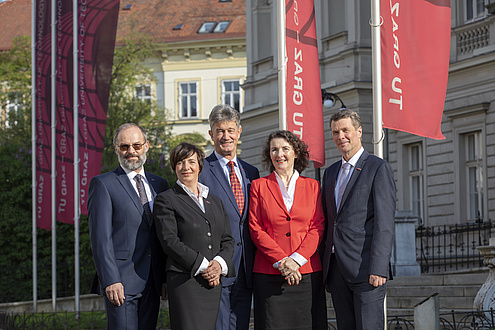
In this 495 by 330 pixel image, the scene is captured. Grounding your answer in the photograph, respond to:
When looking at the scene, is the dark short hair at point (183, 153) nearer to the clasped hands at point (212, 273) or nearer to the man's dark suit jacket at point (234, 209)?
the man's dark suit jacket at point (234, 209)

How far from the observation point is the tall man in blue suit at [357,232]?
777 cm

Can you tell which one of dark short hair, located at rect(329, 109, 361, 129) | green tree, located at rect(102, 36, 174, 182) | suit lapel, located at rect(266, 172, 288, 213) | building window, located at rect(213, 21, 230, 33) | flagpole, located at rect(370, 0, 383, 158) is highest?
building window, located at rect(213, 21, 230, 33)

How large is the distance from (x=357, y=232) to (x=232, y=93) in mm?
47116

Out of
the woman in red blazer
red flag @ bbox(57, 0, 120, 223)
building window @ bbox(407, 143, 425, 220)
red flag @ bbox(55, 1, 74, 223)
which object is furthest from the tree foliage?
the woman in red blazer

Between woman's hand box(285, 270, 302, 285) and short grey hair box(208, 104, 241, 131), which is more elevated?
short grey hair box(208, 104, 241, 131)

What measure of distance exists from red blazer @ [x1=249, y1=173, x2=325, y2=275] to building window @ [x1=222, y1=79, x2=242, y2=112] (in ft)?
152

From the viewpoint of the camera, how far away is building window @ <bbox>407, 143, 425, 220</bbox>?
2986cm

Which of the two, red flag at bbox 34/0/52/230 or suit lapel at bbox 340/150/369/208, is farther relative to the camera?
red flag at bbox 34/0/52/230

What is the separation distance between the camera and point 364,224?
792 cm

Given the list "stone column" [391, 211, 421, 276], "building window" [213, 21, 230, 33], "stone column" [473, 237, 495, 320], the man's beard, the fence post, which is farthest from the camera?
"building window" [213, 21, 230, 33]

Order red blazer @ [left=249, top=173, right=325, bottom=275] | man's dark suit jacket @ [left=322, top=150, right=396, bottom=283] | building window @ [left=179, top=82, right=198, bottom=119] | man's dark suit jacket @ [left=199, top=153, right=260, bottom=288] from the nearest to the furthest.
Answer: man's dark suit jacket @ [left=322, top=150, right=396, bottom=283]
red blazer @ [left=249, top=173, right=325, bottom=275]
man's dark suit jacket @ [left=199, top=153, right=260, bottom=288]
building window @ [left=179, top=82, right=198, bottom=119]

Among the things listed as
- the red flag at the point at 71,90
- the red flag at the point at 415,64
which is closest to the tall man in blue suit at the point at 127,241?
the red flag at the point at 415,64

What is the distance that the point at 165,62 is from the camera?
54.8 meters

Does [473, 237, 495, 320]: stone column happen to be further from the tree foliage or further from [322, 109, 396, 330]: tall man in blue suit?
the tree foliage
